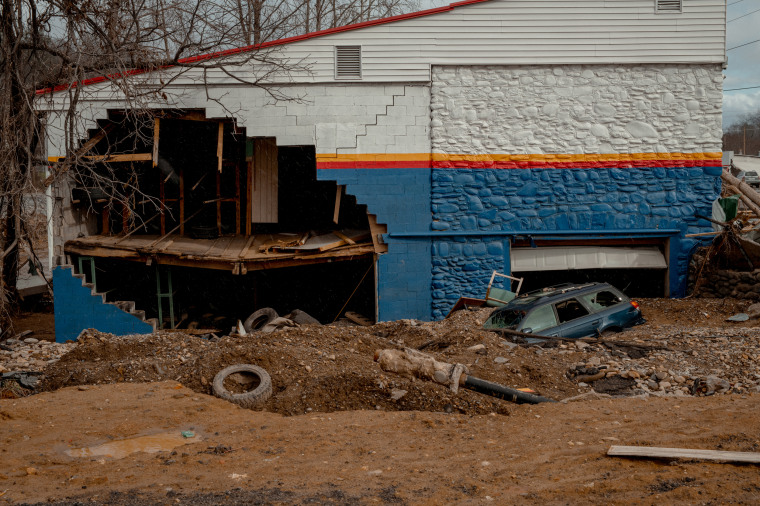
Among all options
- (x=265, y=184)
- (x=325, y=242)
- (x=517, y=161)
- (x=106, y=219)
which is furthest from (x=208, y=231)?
(x=517, y=161)

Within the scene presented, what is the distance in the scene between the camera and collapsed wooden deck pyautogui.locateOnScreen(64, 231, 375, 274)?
14.3 m

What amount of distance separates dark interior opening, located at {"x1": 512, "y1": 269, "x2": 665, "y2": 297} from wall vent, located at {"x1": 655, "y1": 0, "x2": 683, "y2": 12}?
5940 mm

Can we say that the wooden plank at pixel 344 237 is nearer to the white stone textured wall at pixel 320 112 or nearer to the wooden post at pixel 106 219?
the white stone textured wall at pixel 320 112

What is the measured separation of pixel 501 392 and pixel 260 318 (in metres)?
7.50

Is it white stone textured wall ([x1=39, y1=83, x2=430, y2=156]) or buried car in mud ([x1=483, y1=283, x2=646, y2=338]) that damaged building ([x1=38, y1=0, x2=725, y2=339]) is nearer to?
white stone textured wall ([x1=39, y1=83, x2=430, y2=156])

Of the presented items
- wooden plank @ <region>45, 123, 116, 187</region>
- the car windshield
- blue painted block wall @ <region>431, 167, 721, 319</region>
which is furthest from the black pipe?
wooden plank @ <region>45, 123, 116, 187</region>

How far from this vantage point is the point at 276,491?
5.51m

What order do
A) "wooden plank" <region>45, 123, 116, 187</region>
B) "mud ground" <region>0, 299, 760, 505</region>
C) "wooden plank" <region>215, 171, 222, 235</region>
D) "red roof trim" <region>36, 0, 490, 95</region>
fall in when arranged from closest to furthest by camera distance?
"mud ground" <region>0, 299, 760, 505</region>
"wooden plank" <region>45, 123, 116, 187</region>
"red roof trim" <region>36, 0, 490, 95</region>
"wooden plank" <region>215, 171, 222, 235</region>

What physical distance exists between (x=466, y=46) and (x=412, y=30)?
123 centimetres

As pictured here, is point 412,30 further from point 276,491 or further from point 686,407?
point 276,491

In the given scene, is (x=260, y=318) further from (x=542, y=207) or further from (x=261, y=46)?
(x=542, y=207)

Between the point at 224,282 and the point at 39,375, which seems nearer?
the point at 39,375

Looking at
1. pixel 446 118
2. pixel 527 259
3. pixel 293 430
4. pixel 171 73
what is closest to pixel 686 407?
pixel 293 430

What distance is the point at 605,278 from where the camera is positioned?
54.8ft
